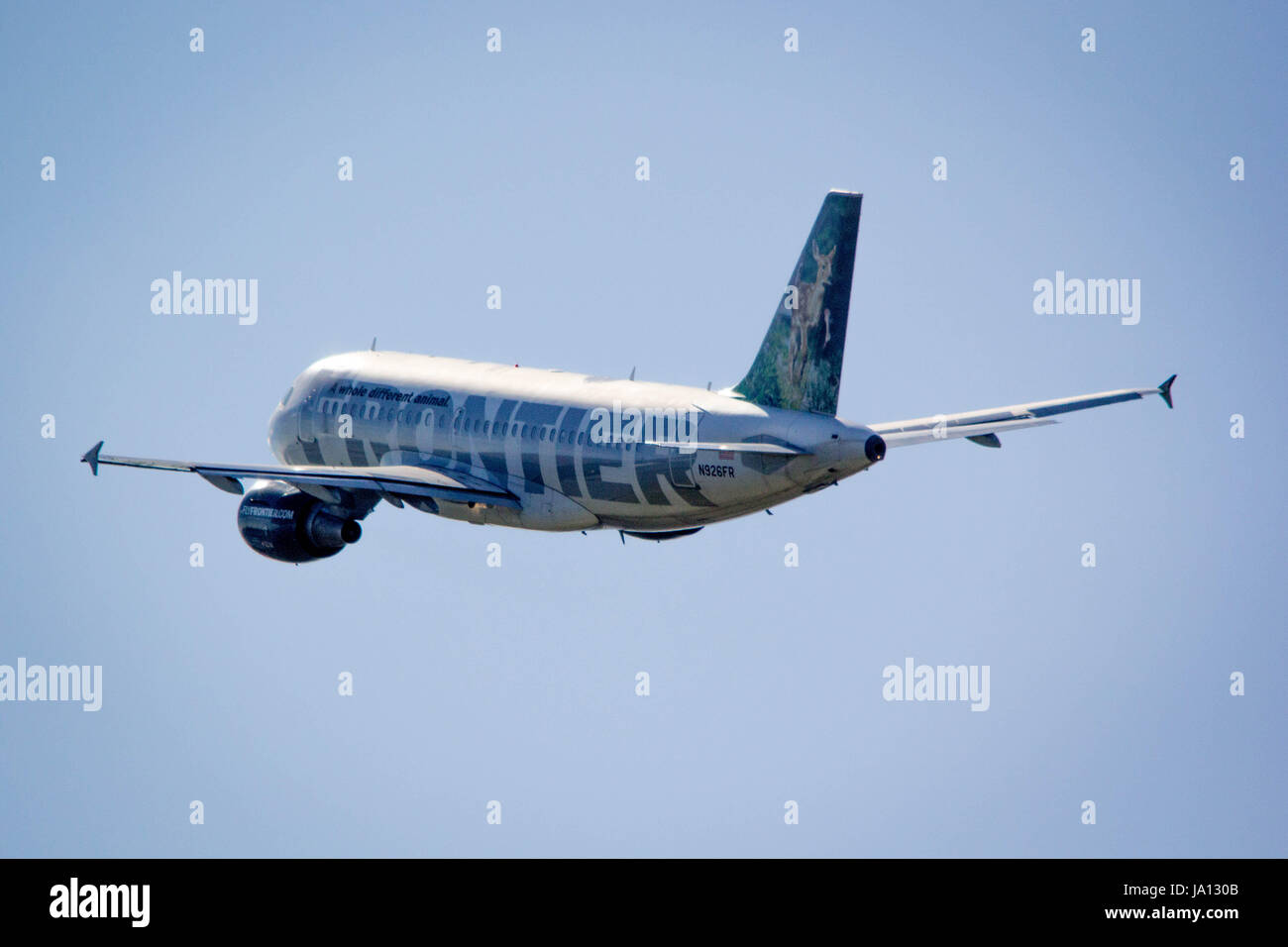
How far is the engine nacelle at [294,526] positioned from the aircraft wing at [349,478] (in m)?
0.65

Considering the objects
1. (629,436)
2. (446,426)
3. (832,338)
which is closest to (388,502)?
(446,426)

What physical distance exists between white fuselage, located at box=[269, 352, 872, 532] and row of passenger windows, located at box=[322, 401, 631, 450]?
1.5 inches

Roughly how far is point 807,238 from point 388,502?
15.0 metres

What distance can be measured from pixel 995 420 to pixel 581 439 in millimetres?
11510

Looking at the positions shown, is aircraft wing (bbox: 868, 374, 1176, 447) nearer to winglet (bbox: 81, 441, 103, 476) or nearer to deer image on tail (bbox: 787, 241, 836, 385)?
deer image on tail (bbox: 787, 241, 836, 385)

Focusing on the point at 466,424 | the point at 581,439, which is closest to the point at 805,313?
the point at 581,439

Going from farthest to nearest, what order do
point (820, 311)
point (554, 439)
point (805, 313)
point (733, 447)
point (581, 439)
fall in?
point (554, 439) → point (581, 439) → point (805, 313) → point (820, 311) → point (733, 447)

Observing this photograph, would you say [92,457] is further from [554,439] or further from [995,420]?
[995,420]

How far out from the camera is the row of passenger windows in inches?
2894

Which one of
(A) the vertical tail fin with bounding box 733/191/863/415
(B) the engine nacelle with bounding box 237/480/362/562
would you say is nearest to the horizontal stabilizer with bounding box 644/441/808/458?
(A) the vertical tail fin with bounding box 733/191/863/415

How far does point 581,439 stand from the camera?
72.6 metres

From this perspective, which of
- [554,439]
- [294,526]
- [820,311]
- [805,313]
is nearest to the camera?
[820,311]

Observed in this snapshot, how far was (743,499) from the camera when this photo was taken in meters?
69.0

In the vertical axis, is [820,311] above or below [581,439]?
above
